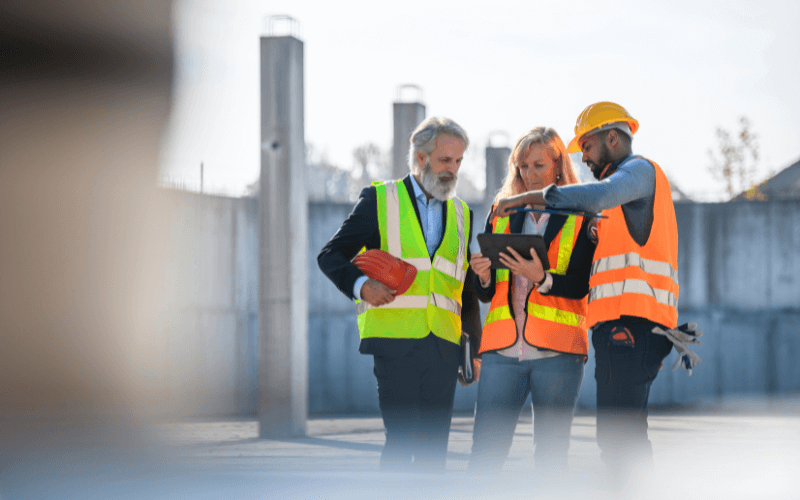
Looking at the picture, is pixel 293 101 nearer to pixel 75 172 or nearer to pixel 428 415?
pixel 75 172

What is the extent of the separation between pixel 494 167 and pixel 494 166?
0.06 ft

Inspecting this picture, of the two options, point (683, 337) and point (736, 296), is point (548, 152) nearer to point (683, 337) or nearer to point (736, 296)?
point (683, 337)

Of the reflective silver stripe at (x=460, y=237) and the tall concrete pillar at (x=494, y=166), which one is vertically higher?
the tall concrete pillar at (x=494, y=166)

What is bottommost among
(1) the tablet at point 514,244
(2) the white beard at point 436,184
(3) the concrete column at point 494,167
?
(1) the tablet at point 514,244

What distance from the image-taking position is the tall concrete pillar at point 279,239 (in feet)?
28.0

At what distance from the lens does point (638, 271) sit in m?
2.87

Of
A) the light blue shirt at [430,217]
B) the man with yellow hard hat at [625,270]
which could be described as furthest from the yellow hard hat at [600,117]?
the light blue shirt at [430,217]

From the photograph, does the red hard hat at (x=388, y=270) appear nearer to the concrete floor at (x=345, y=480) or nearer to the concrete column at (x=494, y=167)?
the concrete floor at (x=345, y=480)

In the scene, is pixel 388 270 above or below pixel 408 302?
above

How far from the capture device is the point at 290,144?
855 centimetres

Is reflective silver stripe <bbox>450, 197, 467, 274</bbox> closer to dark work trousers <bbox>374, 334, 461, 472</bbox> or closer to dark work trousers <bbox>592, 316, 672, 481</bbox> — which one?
dark work trousers <bbox>374, 334, 461, 472</bbox>

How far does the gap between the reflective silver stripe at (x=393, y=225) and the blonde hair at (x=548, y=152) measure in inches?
18.0

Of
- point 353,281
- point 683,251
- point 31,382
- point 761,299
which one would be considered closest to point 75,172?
point 31,382

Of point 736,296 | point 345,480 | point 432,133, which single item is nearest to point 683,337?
point 432,133
